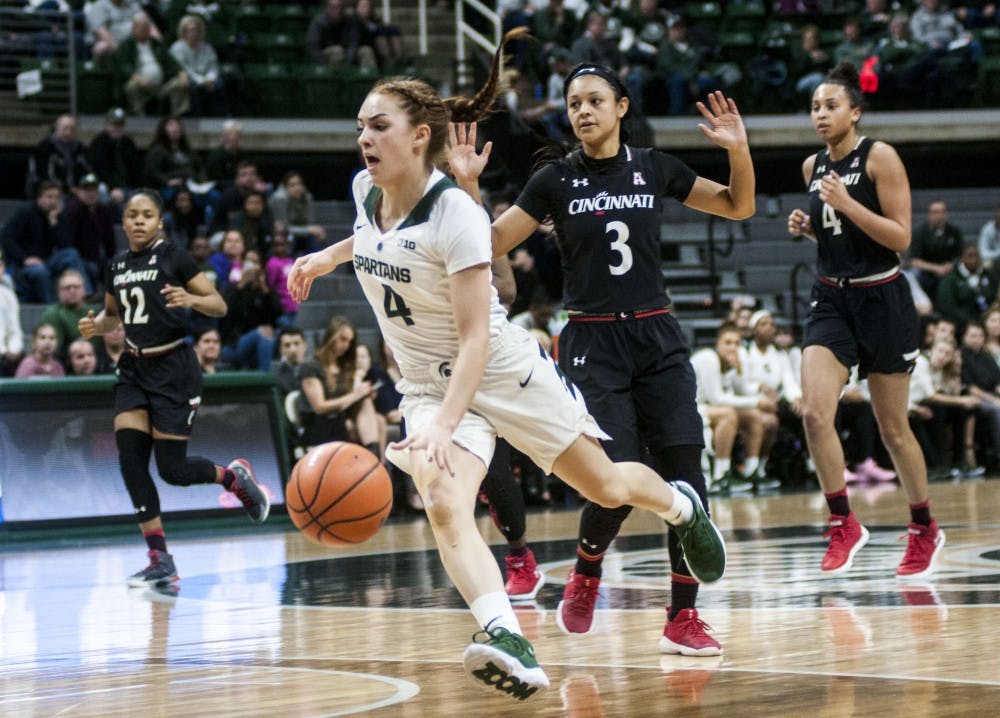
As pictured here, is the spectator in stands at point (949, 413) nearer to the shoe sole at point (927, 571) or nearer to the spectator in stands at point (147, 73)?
the shoe sole at point (927, 571)

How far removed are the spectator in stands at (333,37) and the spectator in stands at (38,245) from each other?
16.5 feet

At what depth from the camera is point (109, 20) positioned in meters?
17.7

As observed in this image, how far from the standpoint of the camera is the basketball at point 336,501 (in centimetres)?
541

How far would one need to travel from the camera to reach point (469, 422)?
14.5 ft

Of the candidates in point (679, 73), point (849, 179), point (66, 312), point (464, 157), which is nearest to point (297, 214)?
point (66, 312)

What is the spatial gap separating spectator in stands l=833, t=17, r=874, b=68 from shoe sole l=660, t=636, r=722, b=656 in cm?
1565

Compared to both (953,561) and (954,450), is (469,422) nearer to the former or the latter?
(953,561)

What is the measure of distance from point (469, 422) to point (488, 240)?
0.52 metres

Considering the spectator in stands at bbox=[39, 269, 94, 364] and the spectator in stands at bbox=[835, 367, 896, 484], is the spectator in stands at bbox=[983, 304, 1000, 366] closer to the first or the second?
the spectator in stands at bbox=[835, 367, 896, 484]


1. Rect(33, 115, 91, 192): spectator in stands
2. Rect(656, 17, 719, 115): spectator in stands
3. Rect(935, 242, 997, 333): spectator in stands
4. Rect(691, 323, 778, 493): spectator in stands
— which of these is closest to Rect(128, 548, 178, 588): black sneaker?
→ Rect(691, 323, 778, 493): spectator in stands

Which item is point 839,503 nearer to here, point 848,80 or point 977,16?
point 848,80

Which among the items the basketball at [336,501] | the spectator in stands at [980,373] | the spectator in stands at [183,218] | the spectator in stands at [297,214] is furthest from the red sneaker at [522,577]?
the spectator in stands at [980,373]

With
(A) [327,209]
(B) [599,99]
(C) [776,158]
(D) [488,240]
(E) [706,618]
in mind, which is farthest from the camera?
(C) [776,158]


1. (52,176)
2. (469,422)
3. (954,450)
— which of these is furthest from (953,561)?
(52,176)
